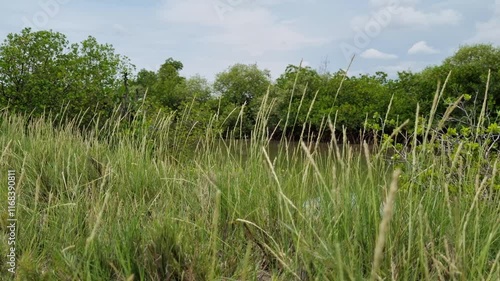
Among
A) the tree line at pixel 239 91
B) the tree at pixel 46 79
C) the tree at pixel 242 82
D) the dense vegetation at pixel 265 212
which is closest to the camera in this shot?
the dense vegetation at pixel 265 212

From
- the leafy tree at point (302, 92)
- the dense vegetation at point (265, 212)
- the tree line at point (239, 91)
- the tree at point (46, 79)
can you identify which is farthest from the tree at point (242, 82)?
Result: the dense vegetation at point (265, 212)

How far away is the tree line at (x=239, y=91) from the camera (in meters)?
5.85

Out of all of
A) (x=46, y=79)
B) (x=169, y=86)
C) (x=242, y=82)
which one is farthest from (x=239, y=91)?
(x=46, y=79)

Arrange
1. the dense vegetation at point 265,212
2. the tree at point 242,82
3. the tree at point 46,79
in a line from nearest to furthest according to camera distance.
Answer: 1. the dense vegetation at point 265,212
2. the tree at point 46,79
3. the tree at point 242,82

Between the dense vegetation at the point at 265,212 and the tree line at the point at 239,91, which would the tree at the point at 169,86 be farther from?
the dense vegetation at the point at 265,212

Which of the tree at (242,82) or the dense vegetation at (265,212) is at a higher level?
the tree at (242,82)

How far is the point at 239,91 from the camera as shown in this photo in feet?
120

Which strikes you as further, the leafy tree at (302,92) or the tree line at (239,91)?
the leafy tree at (302,92)

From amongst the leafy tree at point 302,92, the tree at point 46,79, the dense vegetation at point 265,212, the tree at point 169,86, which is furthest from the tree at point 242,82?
the dense vegetation at point 265,212

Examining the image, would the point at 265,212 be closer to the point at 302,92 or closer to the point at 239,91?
the point at 302,92

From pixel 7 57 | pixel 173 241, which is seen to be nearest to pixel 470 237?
pixel 173 241

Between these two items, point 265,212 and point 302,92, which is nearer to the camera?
point 265,212

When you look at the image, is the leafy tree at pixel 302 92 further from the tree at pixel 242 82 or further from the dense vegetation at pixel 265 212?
the dense vegetation at pixel 265 212

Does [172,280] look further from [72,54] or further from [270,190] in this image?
[72,54]
